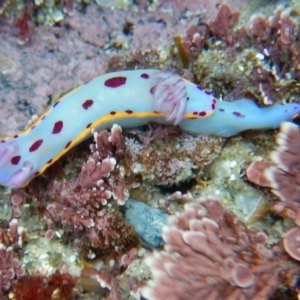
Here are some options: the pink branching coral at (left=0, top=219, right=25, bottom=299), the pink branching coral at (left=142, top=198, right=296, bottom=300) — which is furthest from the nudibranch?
the pink branching coral at (left=142, top=198, right=296, bottom=300)

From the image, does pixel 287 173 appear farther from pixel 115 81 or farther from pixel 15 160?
pixel 15 160

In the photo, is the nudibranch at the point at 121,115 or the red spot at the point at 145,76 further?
the red spot at the point at 145,76

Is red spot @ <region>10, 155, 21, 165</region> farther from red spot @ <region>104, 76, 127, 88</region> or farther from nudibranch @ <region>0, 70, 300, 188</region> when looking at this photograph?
red spot @ <region>104, 76, 127, 88</region>

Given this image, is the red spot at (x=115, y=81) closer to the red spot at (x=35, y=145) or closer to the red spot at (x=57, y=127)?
the red spot at (x=57, y=127)

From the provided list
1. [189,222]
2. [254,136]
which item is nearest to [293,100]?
[254,136]

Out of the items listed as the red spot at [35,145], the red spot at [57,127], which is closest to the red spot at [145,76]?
the red spot at [57,127]

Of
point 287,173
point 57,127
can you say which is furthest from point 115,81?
point 287,173
